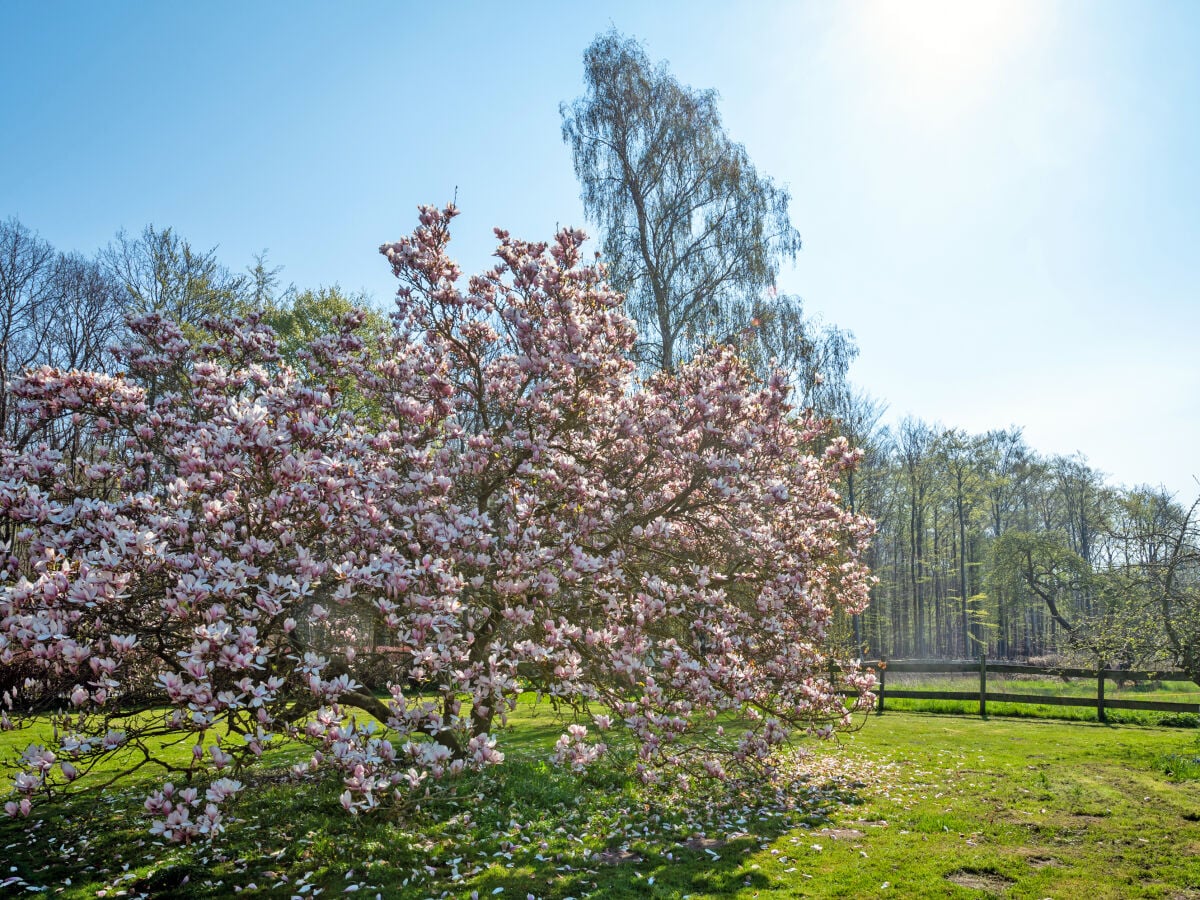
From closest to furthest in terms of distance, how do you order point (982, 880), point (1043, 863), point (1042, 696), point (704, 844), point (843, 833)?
point (982, 880)
point (1043, 863)
point (704, 844)
point (843, 833)
point (1042, 696)

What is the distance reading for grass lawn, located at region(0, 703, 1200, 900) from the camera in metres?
6.10

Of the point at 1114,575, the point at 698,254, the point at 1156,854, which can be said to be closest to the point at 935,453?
the point at 698,254

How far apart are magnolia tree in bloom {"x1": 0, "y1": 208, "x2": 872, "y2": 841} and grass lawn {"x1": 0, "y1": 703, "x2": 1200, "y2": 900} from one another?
28.6 inches

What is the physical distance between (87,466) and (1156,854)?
10772 mm

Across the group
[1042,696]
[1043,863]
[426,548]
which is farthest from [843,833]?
[1042,696]

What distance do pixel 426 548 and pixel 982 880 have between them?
5.86 meters

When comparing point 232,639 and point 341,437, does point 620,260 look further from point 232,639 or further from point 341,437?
point 232,639

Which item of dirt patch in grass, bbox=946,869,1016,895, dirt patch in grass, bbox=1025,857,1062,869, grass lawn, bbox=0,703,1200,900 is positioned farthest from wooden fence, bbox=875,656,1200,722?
dirt patch in grass, bbox=946,869,1016,895

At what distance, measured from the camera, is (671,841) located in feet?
24.5

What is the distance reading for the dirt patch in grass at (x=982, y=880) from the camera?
6.10 m

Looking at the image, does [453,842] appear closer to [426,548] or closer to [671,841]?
[671,841]

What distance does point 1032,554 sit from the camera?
114ft

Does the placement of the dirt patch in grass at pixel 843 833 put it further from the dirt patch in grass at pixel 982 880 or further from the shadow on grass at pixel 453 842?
the dirt patch in grass at pixel 982 880

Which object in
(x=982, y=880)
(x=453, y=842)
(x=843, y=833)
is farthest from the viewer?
(x=843, y=833)
